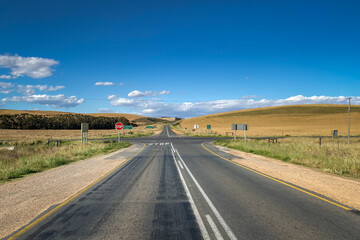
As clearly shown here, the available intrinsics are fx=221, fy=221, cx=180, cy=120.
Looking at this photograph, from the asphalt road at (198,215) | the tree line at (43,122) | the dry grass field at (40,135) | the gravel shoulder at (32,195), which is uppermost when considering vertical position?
the tree line at (43,122)

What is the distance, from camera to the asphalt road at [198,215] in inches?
172

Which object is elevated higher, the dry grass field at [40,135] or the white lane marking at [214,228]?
the white lane marking at [214,228]

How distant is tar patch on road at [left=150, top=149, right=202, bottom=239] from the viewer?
4340mm

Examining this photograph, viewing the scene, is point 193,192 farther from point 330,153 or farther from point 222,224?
point 330,153

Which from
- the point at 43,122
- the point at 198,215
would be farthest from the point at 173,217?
the point at 43,122

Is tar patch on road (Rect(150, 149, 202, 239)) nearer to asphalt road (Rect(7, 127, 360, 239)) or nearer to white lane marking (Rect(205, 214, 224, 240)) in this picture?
asphalt road (Rect(7, 127, 360, 239))

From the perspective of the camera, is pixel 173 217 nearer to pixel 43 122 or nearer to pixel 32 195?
pixel 32 195

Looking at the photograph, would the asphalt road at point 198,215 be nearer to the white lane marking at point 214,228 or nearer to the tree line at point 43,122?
the white lane marking at point 214,228

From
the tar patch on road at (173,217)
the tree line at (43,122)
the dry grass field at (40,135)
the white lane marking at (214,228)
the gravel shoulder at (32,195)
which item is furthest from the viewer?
the tree line at (43,122)

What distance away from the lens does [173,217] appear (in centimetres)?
520

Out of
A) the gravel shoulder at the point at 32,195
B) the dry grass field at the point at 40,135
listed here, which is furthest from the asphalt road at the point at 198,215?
the dry grass field at the point at 40,135

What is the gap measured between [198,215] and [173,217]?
2.01 ft

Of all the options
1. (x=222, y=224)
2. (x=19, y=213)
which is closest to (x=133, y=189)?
(x=19, y=213)

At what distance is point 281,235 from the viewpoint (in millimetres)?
4285
